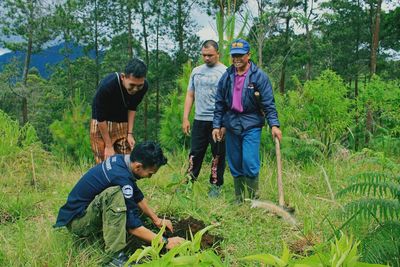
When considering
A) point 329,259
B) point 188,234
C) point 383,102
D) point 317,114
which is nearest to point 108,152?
point 188,234

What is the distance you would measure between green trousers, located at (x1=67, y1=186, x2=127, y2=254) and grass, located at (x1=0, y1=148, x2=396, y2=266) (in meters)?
0.20

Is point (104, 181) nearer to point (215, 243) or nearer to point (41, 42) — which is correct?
point (215, 243)

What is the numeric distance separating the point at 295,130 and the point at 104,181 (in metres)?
3.39

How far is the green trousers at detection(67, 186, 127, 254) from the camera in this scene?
2990mm

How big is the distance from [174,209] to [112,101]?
1031 mm

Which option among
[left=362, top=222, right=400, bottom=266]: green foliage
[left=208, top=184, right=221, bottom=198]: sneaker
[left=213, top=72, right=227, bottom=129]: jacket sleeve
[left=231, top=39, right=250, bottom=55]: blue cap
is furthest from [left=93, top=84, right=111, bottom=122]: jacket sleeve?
[left=362, top=222, right=400, bottom=266]: green foliage

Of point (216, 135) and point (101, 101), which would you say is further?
point (216, 135)

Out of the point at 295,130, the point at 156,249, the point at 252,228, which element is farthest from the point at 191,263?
the point at 295,130

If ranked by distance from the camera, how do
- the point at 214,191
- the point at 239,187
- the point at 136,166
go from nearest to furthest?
the point at 136,166
the point at 239,187
the point at 214,191

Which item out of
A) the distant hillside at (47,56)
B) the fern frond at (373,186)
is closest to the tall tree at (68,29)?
the distant hillside at (47,56)

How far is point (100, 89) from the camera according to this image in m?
3.85

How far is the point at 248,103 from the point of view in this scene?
4180 millimetres

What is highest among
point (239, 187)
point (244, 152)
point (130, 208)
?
point (244, 152)

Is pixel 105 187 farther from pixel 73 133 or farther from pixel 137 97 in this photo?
pixel 73 133
